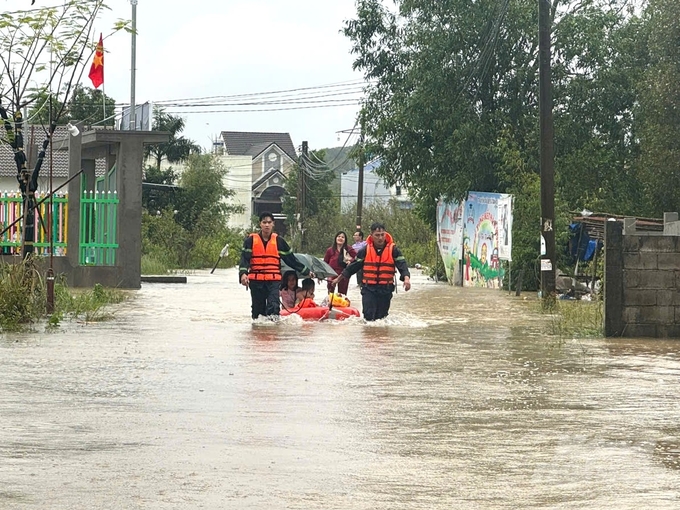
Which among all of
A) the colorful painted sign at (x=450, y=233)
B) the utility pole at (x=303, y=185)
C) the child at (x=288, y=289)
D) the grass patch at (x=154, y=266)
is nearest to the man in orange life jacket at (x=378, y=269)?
the child at (x=288, y=289)

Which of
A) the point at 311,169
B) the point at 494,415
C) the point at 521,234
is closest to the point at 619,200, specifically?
the point at 521,234

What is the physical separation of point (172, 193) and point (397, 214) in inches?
638

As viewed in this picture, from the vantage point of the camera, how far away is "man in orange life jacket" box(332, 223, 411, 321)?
2048 cm

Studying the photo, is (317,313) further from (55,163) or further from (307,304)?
(55,163)

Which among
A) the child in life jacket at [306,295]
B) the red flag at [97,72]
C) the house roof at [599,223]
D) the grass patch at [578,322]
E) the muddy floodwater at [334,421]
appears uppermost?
the red flag at [97,72]

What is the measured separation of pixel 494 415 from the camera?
1045cm

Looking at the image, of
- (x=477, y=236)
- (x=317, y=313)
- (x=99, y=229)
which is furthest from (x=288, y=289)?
(x=477, y=236)

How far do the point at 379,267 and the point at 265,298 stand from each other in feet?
5.82

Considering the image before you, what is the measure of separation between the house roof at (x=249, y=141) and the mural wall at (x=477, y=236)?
7679 cm

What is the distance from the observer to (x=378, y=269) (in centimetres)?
2048

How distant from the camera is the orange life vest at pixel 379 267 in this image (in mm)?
20469

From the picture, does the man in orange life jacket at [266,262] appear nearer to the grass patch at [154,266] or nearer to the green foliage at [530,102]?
the green foliage at [530,102]

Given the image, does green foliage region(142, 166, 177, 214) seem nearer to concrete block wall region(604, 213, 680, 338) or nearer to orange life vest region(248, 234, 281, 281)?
orange life vest region(248, 234, 281, 281)

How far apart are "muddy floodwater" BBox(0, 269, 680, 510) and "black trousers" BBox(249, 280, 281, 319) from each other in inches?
80.6
